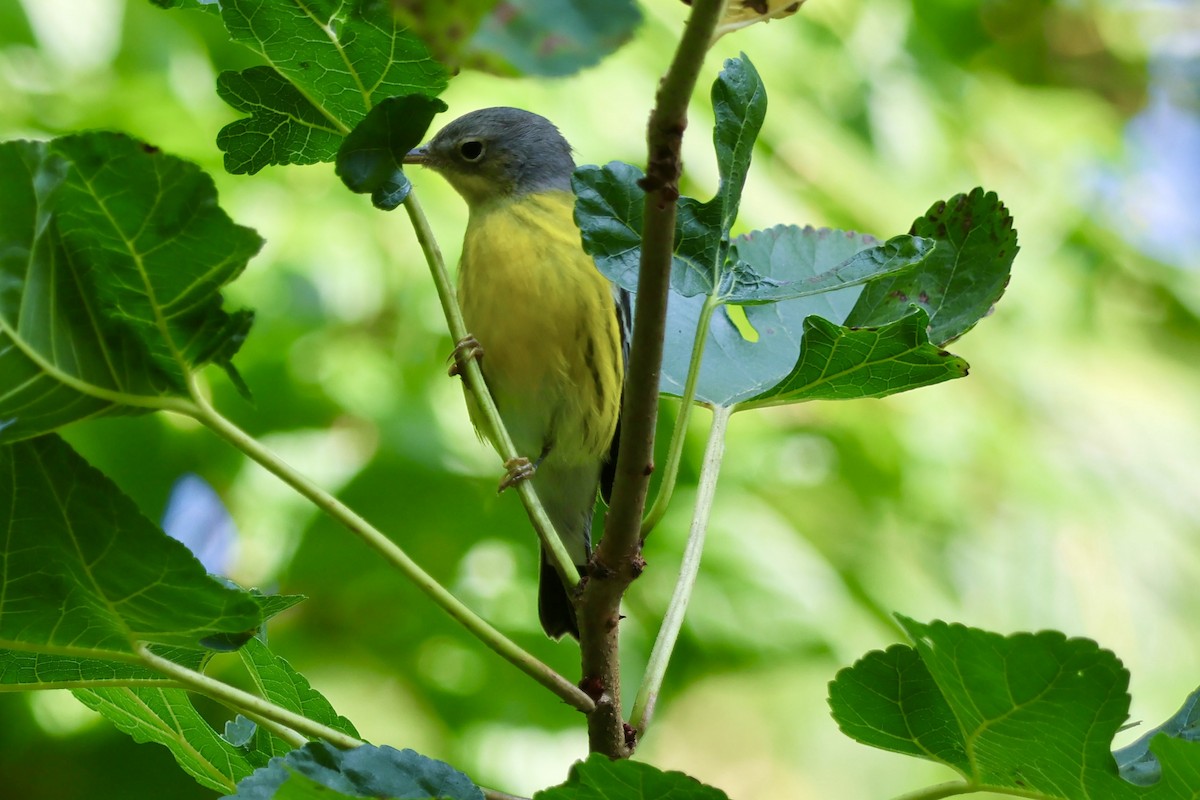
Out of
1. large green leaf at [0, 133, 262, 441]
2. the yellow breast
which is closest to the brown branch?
large green leaf at [0, 133, 262, 441]

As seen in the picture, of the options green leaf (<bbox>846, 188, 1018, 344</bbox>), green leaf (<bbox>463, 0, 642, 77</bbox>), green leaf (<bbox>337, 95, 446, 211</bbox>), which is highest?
green leaf (<bbox>846, 188, 1018, 344</bbox>)

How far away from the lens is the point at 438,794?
1.16 metres

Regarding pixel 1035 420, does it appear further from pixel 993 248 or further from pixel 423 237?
pixel 423 237

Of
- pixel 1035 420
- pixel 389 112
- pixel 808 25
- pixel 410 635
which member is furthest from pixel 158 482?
pixel 1035 420

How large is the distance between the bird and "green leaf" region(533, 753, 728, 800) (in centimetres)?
155

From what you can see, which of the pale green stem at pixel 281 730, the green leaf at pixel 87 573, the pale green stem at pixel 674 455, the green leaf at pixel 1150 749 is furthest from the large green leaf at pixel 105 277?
the green leaf at pixel 1150 749

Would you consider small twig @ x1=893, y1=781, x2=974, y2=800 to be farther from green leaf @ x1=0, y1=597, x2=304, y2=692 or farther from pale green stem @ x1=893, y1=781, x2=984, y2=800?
green leaf @ x1=0, y1=597, x2=304, y2=692

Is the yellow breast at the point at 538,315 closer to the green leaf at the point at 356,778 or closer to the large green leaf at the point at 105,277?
the large green leaf at the point at 105,277

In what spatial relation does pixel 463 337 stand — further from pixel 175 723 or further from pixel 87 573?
pixel 175 723

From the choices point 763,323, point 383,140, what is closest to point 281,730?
point 383,140

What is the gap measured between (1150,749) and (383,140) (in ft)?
3.33

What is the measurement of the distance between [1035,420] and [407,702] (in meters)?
2.53

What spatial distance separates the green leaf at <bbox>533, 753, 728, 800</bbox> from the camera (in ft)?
3.57

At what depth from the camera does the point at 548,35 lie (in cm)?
79
